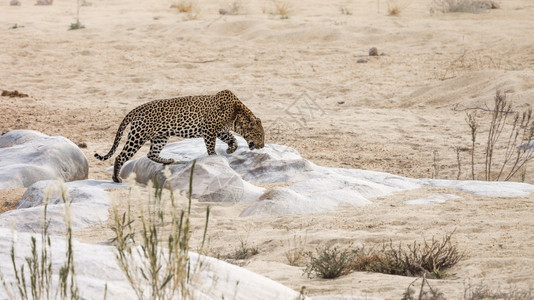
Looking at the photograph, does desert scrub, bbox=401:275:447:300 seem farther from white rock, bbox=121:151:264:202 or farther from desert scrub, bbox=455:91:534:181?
desert scrub, bbox=455:91:534:181

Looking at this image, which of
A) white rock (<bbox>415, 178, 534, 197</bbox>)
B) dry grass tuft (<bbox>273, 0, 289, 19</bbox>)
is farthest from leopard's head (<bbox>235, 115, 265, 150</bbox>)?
dry grass tuft (<bbox>273, 0, 289, 19</bbox>)

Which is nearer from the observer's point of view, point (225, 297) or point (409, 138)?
point (225, 297)

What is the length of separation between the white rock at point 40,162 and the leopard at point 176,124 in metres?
0.54

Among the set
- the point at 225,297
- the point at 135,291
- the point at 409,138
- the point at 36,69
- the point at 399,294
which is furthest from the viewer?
the point at 36,69

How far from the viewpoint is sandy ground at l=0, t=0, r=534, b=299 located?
5688 mm

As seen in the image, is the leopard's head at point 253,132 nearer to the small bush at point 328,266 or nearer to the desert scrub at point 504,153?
the desert scrub at point 504,153

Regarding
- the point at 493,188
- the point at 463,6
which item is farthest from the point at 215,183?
the point at 463,6

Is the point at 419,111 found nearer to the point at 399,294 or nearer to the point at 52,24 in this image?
the point at 399,294

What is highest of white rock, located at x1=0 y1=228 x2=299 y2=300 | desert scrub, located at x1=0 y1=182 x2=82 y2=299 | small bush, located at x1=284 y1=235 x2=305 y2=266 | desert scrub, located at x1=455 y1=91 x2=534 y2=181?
desert scrub, located at x1=0 y1=182 x2=82 y2=299

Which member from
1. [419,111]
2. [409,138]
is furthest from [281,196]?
[419,111]

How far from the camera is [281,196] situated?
6723 mm

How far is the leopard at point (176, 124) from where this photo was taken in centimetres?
807

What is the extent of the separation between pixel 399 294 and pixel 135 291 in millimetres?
1564

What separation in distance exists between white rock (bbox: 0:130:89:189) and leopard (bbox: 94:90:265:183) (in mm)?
544
